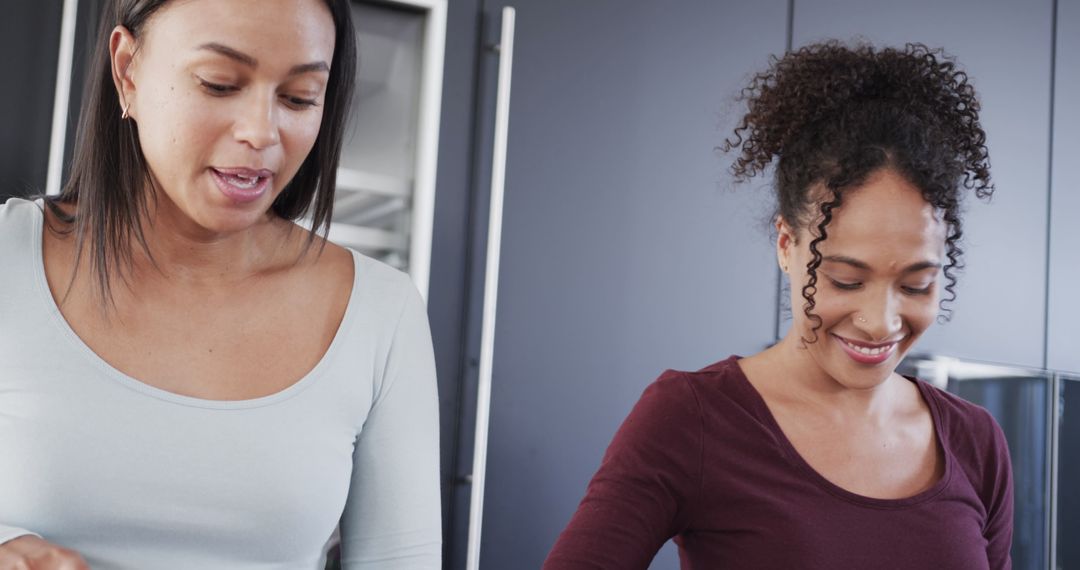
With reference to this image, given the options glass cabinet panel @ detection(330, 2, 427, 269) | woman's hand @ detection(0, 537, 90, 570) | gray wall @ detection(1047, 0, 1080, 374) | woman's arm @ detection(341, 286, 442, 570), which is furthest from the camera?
gray wall @ detection(1047, 0, 1080, 374)

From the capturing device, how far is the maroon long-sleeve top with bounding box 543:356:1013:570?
3.99ft

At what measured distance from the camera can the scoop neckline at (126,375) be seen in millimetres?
926

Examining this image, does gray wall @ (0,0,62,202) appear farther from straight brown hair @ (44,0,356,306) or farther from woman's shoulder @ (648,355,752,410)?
woman's shoulder @ (648,355,752,410)


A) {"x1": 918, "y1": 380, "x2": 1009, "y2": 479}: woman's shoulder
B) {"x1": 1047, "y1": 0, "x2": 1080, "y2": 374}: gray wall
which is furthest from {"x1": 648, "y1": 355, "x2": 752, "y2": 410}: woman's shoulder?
{"x1": 1047, "y1": 0, "x2": 1080, "y2": 374}: gray wall

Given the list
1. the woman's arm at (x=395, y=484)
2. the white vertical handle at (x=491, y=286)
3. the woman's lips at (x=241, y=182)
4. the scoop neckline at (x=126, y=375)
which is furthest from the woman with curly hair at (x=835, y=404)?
the white vertical handle at (x=491, y=286)

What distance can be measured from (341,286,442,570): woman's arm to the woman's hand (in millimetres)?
286

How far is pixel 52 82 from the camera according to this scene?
6.24 ft

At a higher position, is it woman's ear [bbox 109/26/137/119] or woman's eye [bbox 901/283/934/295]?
woman's ear [bbox 109/26/137/119]

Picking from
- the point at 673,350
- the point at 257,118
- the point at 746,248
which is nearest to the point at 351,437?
the point at 257,118

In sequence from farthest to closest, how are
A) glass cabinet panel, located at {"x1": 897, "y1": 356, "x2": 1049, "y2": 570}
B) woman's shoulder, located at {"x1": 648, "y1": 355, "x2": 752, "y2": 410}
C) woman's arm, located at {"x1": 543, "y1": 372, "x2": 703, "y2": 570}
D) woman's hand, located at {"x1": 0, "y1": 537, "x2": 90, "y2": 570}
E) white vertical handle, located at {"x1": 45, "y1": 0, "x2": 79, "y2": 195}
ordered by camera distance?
glass cabinet panel, located at {"x1": 897, "y1": 356, "x2": 1049, "y2": 570} → white vertical handle, located at {"x1": 45, "y1": 0, "x2": 79, "y2": 195} → woman's shoulder, located at {"x1": 648, "y1": 355, "x2": 752, "y2": 410} → woman's arm, located at {"x1": 543, "y1": 372, "x2": 703, "y2": 570} → woman's hand, located at {"x1": 0, "y1": 537, "x2": 90, "y2": 570}

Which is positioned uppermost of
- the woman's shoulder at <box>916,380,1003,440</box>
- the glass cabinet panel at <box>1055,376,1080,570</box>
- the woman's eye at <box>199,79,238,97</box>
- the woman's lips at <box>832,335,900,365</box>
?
the woman's eye at <box>199,79,238,97</box>

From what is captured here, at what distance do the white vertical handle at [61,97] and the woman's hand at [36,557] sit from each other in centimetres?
115

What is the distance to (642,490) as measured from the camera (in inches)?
48.4

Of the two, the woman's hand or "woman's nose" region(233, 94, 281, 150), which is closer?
the woman's hand
